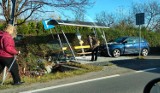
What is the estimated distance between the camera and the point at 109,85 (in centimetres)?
1092

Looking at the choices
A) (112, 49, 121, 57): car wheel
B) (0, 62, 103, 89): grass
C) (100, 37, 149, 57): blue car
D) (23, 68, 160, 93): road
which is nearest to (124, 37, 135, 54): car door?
(100, 37, 149, 57): blue car

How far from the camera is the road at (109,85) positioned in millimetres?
10008

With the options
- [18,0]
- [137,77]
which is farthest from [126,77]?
[18,0]

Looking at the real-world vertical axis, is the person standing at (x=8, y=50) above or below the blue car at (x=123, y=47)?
above

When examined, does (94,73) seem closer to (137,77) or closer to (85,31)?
(137,77)

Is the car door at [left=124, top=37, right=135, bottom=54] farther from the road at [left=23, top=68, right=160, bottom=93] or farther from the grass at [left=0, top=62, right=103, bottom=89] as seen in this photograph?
the road at [left=23, top=68, right=160, bottom=93]

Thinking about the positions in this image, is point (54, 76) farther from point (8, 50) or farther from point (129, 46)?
point (129, 46)

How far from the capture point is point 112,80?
1211 centimetres

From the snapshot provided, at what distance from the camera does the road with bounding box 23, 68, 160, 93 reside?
10008mm

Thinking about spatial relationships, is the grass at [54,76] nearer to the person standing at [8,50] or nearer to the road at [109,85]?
the person standing at [8,50]

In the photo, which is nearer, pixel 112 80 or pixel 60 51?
pixel 112 80

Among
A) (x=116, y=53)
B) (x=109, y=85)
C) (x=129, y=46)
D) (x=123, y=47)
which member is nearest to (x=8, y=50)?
(x=109, y=85)

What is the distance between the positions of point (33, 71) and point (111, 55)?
9983mm

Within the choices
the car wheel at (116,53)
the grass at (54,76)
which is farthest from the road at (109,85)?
the car wheel at (116,53)
